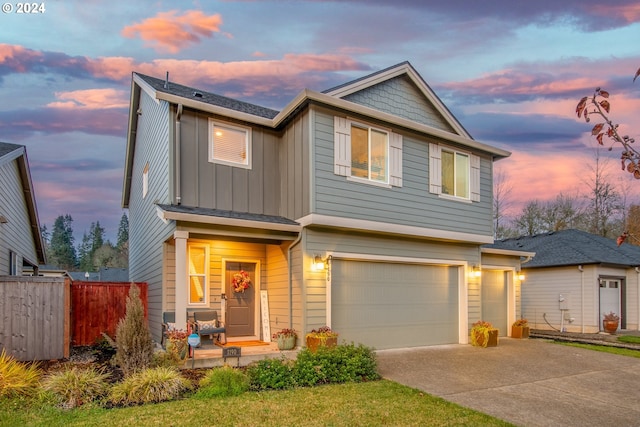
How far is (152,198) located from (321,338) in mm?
5923

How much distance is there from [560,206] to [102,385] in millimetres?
29753

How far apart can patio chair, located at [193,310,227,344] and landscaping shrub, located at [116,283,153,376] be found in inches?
73.7

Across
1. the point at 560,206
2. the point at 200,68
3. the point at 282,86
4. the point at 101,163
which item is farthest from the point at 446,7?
the point at 101,163

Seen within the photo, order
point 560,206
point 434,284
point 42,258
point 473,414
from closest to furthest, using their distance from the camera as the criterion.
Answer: point 473,414
point 434,284
point 42,258
point 560,206

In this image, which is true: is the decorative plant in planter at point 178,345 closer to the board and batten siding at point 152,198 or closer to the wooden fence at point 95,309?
the board and batten siding at point 152,198


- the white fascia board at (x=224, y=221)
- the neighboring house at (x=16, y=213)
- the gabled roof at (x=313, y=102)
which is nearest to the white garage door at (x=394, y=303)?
the white fascia board at (x=224, y=221)

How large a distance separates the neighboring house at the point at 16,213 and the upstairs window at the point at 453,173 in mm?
10935

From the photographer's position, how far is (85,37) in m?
12.7

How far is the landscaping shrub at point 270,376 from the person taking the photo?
6.38 metres

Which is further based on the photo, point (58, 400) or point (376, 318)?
point (376, 318)

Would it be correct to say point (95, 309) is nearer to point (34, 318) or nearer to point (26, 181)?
point (34, 318)

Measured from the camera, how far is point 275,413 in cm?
521

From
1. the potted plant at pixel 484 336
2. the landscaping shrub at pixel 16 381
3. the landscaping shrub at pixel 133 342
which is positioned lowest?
the potted plant at pixel 484 336

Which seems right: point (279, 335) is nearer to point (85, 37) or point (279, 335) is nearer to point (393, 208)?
point (393, 208)
